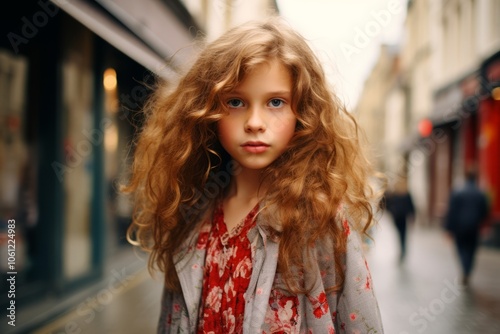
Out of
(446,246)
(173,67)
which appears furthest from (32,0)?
(446,246)

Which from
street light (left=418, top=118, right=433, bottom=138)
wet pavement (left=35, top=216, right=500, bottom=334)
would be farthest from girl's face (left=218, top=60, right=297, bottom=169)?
street light (left=418, top=118, right=433, bottom=138)

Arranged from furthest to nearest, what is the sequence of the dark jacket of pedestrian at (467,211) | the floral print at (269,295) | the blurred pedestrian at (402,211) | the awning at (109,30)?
the blurred pedestrian at (402,211) → the dark jacket of pedestrian at (467,211) → the awning at (109,30) → the floral print at (269,295)

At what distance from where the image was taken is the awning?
4426mm

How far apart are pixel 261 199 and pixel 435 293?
6.66m

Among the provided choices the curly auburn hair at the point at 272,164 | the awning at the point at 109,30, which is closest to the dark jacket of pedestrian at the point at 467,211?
the awning at the point at 109,30

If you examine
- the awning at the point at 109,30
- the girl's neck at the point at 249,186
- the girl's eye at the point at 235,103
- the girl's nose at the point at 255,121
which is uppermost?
the awning at the point at 109,30

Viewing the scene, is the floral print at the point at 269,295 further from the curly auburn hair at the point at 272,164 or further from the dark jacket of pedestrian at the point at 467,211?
the dark jacket of pedestrian at the point at 467,211

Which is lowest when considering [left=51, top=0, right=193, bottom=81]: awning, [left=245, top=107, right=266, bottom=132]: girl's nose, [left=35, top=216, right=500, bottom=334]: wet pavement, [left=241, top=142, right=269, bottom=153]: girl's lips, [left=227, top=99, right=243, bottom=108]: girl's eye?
[left=35, top=216, right=500, bottom=334]: wet pavement

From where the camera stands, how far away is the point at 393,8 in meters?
5.17

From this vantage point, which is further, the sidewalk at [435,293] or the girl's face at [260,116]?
the sidewalk at [435,293]

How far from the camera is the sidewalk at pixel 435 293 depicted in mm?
5766

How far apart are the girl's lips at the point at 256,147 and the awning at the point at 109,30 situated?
1800 millimetres

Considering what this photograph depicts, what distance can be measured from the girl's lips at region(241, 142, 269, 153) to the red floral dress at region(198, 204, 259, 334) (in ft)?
0.69

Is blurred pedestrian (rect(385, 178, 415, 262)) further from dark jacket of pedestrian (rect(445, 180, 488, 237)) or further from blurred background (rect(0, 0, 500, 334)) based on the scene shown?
dark jacket of pedestrian (rect(445, 180, 488, 237))
